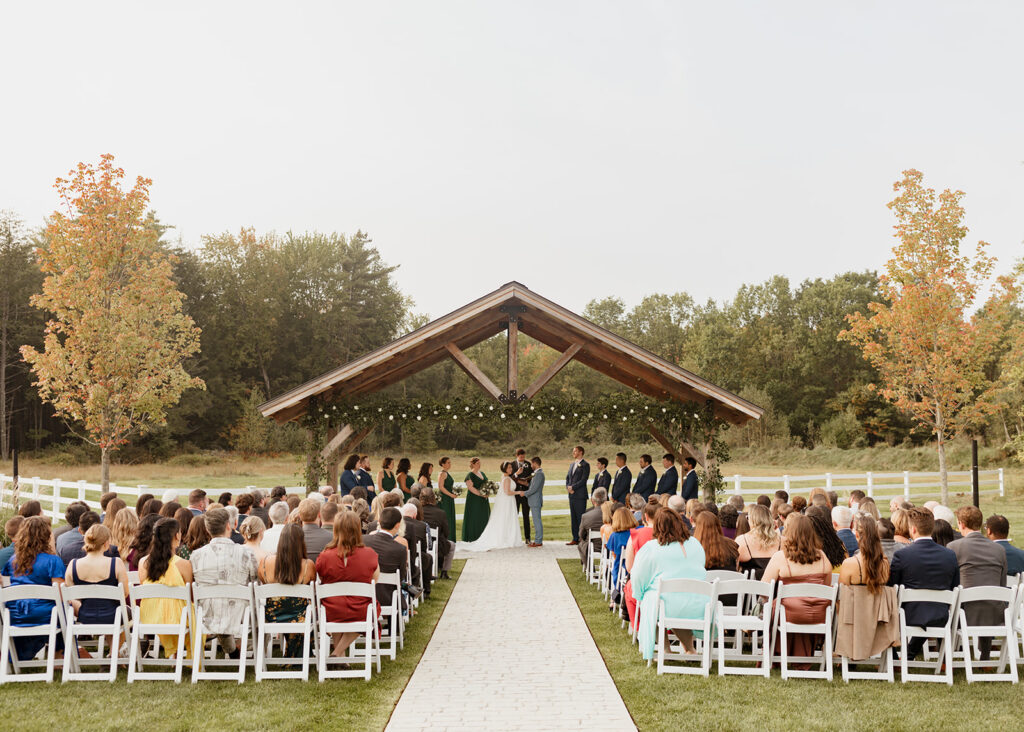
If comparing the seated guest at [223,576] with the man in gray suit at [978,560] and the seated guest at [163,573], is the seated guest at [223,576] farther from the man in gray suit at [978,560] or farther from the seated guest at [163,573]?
the man in gray suit at [978,560]

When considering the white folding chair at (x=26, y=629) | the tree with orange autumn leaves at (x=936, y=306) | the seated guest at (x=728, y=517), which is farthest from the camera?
the tree with orange autumn leaves at (x=936, y=306)

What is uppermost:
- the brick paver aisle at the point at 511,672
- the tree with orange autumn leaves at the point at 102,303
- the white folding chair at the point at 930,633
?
the tree with orange autumn leaves at the point at 102,303

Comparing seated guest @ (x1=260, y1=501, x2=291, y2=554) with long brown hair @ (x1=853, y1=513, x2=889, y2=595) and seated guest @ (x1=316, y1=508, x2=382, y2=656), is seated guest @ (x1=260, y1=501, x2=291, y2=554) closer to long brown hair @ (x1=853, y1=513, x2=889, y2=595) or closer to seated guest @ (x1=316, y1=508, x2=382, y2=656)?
seated guest @ (x1=316, y1=508, x2=382, y2=656)

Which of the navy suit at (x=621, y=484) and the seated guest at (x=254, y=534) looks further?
the navy suit at (x=621, y=484)

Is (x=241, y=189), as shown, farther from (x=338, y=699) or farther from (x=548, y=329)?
(x=338, y=699)

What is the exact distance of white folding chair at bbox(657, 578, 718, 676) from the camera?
7.02 meters

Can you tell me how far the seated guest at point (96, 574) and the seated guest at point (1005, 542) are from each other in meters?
7.18

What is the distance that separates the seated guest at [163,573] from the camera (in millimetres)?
7027

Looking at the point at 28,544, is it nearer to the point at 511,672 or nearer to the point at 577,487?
the point at 511,672

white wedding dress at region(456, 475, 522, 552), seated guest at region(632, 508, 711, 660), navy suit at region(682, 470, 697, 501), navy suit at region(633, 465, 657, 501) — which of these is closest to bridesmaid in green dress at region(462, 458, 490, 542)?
white wedding dress at region(456, 475, 522, 552)

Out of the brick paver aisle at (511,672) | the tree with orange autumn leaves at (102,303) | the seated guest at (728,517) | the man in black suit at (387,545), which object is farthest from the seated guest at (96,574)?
the tree with orange autumn leaves at (102,303)

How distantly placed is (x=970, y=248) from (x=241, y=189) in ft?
131

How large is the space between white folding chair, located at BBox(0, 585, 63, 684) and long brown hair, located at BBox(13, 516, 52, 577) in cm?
28

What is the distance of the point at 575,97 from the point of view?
22.3m
